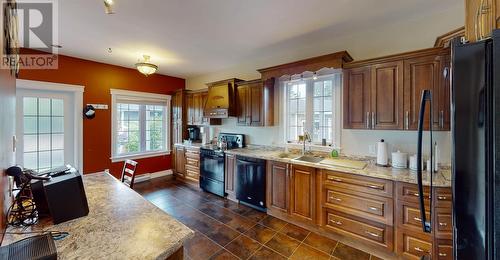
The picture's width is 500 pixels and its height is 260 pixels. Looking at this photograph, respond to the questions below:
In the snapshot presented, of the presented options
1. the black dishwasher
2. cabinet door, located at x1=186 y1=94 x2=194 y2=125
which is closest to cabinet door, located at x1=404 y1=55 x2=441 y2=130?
the black dishwasher

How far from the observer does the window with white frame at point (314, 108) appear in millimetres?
2973

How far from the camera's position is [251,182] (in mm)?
3195

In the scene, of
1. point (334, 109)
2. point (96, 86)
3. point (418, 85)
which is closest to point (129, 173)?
point (96, 86)

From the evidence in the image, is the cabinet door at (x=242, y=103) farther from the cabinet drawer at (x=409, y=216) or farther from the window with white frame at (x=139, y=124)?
the cabinet drawer at (x=409, y=216)

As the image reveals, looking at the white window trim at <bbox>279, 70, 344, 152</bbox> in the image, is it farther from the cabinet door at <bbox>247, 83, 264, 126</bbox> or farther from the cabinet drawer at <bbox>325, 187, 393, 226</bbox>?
the cabinet drawer at <bbox>325, 187, 393, 226</bbox>

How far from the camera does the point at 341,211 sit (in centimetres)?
232

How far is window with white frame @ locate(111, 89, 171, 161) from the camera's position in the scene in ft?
14.4

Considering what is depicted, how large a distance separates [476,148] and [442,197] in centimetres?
164

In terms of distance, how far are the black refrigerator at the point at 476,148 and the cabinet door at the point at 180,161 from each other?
461cm

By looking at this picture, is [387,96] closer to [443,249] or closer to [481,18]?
[443,249]

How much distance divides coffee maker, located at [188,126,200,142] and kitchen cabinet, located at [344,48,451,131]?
12.2ft

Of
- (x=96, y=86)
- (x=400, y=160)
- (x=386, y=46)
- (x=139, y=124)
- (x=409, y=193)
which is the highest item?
(x=386, y=46)

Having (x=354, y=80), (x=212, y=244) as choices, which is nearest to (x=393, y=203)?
(x=354, y=80)

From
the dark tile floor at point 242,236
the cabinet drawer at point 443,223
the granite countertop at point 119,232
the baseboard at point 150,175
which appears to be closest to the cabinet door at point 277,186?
the dark tile floor at point 242,236
